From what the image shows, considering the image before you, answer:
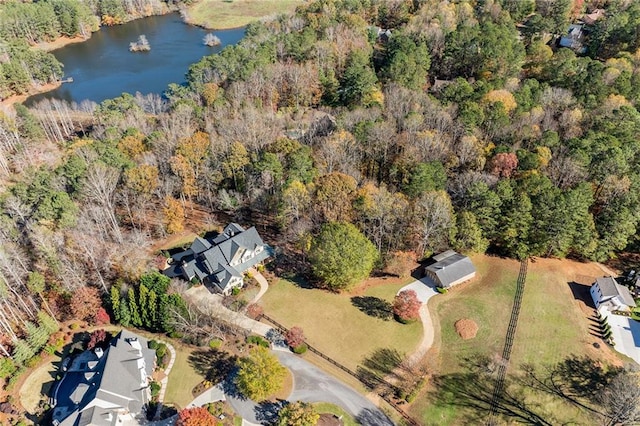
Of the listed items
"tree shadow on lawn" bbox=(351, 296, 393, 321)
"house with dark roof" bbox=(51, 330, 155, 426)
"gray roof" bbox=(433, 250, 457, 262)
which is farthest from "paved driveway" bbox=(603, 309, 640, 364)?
"house with dark roof" bbox=(51, 330, 155, 426)

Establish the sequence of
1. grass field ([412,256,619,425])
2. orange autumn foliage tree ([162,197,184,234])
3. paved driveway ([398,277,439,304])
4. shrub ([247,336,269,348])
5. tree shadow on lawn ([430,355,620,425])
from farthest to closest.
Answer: orange autumn foliage tree ([162,197,184,234]), paved driveway ([398,277,439,304]), shrub ([247,336,269,348]), grass field ([412,256,619,425]), tree shadow on lawn ([430,355,620,425])

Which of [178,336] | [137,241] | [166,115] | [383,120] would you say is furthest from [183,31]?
[178,336]

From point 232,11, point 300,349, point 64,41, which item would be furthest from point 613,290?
point 64,41

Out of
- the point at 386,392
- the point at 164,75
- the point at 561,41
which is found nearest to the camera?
the point at 386,392

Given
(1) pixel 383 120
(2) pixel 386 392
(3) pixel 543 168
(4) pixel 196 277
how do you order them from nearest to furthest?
1. (2) pixel 386 392
2. (4) pixel 196 277
3. (3) pixel 543 168
4. (1) pixel 383 120

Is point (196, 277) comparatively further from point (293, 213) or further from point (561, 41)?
point (561, 41)

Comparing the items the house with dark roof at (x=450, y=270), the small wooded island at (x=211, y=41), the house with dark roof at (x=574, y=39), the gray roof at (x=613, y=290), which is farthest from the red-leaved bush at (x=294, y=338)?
the small wooded island at (x=211, y=41)

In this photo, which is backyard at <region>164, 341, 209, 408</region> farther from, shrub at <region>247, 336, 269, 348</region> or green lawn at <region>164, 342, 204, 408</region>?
shrub at <region>247, 336, 269, 348</region>
